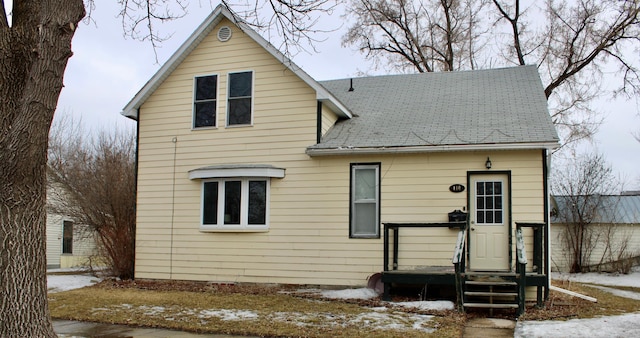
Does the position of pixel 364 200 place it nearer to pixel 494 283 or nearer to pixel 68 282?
pixel 494 283

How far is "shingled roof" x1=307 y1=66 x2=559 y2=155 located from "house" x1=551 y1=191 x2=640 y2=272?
23.0 feet

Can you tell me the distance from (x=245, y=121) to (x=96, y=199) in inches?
234

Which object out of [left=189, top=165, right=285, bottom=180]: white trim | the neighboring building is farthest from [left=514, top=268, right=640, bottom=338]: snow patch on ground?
the neighboring building

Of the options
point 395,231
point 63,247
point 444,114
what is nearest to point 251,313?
point 395,231

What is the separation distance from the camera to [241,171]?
12734mm

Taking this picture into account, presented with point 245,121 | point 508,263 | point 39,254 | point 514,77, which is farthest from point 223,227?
point 514,77

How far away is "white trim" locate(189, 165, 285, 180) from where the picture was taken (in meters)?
12.6

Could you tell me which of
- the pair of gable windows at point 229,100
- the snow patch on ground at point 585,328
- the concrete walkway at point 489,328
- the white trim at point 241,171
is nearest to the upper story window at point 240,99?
the pair of gable windows at point 229,100

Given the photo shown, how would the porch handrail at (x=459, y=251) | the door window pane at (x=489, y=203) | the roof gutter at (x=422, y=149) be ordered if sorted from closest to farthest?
the porch handrail at (x=459, y=251) → the roof gutter at (x=422, y=149) → the door window pane at (x=489, y=203)

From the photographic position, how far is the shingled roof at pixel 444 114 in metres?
11.6

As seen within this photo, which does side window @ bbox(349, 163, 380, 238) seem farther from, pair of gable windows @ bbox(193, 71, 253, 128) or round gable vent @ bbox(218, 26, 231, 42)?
round gable vent @ bbox(218, 26, 231, 42)

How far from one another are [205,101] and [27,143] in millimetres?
8107

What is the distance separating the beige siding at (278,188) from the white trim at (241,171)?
252mm

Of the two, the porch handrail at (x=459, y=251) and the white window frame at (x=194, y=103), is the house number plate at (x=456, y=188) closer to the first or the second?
the porch handrail at (x=459, y=251)
